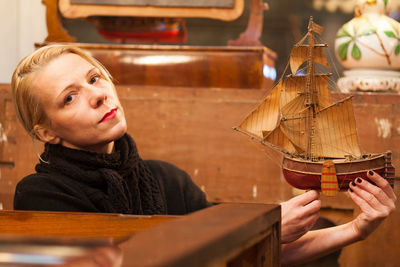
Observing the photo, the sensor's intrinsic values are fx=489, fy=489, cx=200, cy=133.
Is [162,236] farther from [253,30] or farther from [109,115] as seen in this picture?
[253,30]

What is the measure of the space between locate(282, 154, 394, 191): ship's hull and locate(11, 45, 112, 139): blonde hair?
1.46 ft

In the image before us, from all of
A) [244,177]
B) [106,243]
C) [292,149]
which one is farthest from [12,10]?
[106,243]

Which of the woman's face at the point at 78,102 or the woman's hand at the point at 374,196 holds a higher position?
the woman's face at the point at 78,102

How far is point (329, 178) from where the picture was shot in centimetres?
81

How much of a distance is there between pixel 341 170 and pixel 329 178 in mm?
24

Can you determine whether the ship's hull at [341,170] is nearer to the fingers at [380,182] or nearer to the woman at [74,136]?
the fingers at [380,182]

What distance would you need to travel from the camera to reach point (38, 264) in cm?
36

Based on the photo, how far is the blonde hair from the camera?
97cm

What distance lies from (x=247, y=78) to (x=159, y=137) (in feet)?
1.00

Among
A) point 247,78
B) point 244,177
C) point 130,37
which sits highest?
point 130,37

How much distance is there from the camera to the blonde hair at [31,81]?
97 cm

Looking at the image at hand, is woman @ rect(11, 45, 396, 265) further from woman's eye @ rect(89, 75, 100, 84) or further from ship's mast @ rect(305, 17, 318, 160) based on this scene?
ship's mast @ rect(305, 17, 318, 160)

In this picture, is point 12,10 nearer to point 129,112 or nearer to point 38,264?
point 129,112

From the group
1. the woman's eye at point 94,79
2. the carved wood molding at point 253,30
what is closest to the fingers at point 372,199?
the woman's eye at point 94,79
